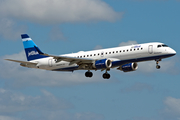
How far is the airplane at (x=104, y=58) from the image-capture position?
225 feet

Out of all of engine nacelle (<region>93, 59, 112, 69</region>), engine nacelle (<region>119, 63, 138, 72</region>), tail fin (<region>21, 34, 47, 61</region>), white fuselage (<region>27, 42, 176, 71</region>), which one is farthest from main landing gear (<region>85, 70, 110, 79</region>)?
tail fin (<region>21, 34, 47, 61</region>)

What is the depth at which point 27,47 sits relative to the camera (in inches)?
3292

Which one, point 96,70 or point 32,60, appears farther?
point 32,60

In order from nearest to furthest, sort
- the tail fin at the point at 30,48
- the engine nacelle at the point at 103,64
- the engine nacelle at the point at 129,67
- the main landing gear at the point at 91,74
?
the engine nacelle at the point at 103,64, the engine nacelle at the point at 129,67, the main landing gear at the point at 91,74, the tail fin at the point at 30,48

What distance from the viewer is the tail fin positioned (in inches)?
3196

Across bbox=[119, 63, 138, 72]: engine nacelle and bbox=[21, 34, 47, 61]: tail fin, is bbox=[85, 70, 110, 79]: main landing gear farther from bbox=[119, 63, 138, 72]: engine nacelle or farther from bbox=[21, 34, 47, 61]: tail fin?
bbox=[21, 34, 47, 61]: tail fin

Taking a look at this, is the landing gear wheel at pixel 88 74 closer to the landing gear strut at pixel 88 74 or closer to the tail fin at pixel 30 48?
the landing gear strut at pixel 88 74

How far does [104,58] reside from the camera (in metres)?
72.0

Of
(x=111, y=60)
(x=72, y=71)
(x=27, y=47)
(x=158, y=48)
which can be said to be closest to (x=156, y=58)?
(x=158, y=48)

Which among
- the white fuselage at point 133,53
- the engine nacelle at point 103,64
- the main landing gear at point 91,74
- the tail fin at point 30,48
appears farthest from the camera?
the tail fin at point 30,48

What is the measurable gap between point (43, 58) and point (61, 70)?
15.3 feet

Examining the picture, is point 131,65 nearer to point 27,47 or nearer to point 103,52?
point 103,52

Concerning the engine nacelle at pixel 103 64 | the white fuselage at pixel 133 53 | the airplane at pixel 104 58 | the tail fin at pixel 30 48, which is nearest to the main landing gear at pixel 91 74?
the airplane at pixel 104 58

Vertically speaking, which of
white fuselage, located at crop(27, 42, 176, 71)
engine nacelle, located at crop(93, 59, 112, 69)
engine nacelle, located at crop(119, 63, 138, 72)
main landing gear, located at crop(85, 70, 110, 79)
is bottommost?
main landing gear, located at crop(85, 70, 110, 79)
